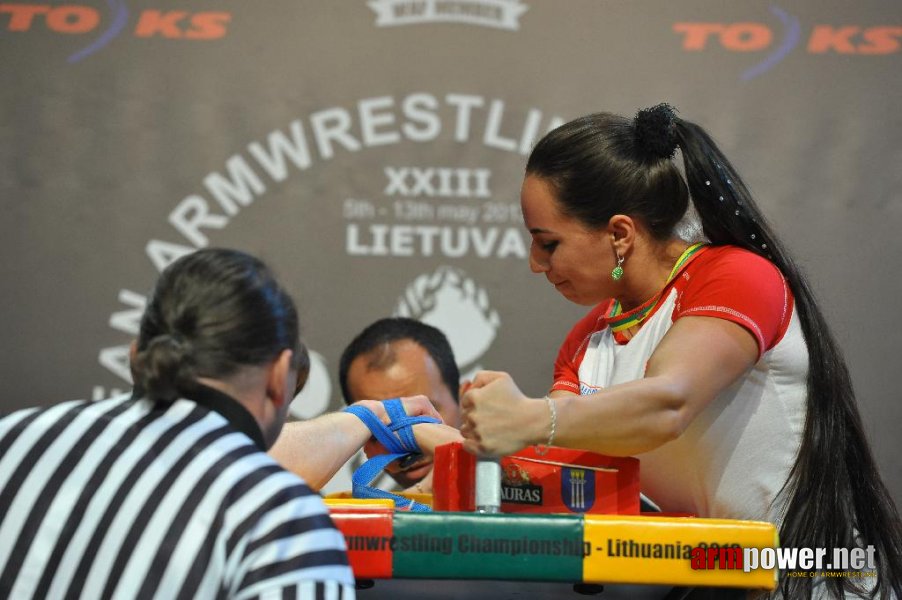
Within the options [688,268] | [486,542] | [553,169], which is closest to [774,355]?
[688,268]

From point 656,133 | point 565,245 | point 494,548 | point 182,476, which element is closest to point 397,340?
point 565,245

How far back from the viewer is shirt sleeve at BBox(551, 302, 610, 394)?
1.85 metres

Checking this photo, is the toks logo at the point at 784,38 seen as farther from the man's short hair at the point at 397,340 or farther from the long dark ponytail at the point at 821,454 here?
the long dark ponytail at the point at 821,454

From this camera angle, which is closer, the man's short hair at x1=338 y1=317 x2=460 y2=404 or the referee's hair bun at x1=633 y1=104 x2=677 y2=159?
the referee's hair bun at x1=633 y1=104 x2=677 y2=159

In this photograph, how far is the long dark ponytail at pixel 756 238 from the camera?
5.04 feet

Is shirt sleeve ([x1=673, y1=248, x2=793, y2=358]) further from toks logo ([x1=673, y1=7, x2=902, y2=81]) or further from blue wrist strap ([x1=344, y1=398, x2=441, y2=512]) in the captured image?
toks logo ([x1=673, y1=7, x2=902, y2=81])

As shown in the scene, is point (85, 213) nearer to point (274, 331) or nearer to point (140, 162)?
point (140, 162)

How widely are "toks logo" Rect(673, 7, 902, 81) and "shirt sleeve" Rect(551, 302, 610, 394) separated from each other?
1154 mm

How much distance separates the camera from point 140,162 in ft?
9.15

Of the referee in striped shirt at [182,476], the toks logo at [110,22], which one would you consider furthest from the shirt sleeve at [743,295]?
the toks logo at [110,22]

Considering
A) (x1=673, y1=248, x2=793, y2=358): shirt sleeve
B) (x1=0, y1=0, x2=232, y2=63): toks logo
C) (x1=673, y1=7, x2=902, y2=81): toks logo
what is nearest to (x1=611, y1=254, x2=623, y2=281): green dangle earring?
(x1=673, y1=248, x2=793, y2=358): shirt sleeve

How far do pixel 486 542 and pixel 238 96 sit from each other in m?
1.89

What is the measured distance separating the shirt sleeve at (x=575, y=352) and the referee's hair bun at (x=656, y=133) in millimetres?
336

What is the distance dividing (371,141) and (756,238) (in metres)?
1.38
